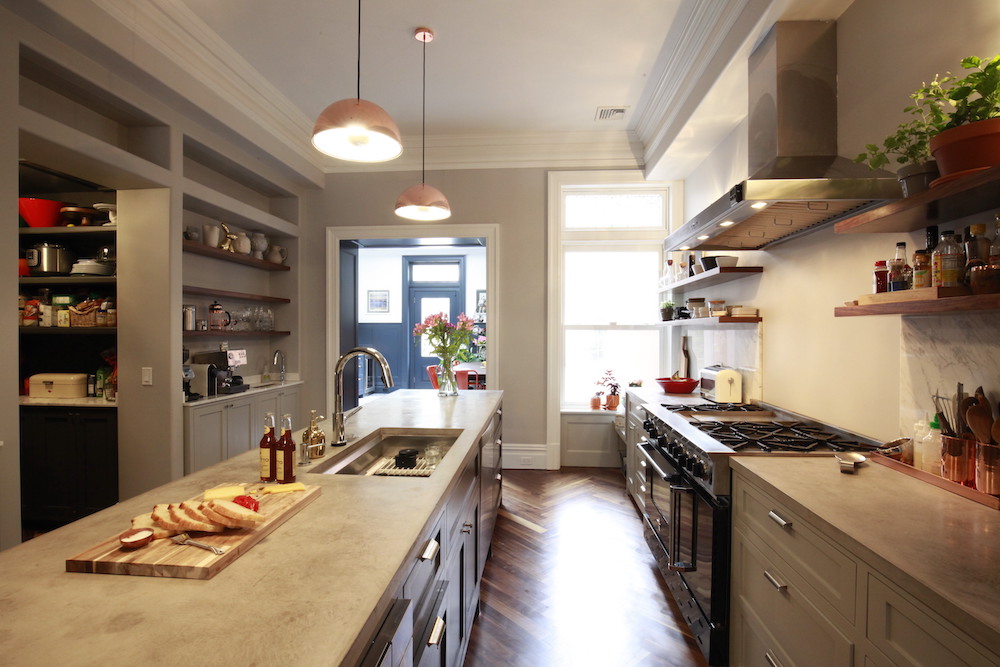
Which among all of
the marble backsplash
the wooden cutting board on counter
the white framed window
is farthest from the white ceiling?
the wooden cutting board on counter

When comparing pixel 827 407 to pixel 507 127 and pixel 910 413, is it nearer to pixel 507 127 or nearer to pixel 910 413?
pixel 910 413

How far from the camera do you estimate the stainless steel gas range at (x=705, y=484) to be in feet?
6.32

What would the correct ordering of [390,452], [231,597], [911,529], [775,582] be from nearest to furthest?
[231,597]
[911,529]
[775,582]
[390,452]

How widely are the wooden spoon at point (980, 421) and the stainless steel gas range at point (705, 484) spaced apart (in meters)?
0.51

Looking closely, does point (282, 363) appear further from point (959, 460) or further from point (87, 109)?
point (959, 460)

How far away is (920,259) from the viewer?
1.54m

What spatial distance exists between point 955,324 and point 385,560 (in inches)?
75.6

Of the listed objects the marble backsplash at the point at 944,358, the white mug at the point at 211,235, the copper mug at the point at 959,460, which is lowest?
the copper mug at the point at 959,460

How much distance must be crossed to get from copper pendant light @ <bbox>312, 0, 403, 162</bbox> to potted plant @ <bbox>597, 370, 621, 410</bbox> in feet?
11.0

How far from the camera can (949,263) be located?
4.62 ft

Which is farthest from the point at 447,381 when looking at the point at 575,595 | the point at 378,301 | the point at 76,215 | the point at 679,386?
the point at 378,301

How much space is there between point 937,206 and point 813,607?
121cm

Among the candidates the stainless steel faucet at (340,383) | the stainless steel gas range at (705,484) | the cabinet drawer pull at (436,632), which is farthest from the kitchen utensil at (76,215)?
the stainless steel gas range at (705,484)

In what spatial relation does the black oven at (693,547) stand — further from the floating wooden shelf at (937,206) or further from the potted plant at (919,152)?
the potted plant at (919,152)
